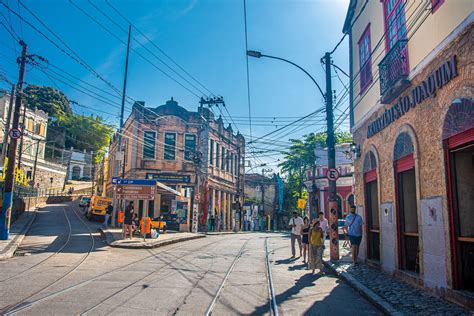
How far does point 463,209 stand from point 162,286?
6.24 metres

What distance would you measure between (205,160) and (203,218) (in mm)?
4905

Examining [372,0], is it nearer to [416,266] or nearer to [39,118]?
[416,266]

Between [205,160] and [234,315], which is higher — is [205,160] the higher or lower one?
the higher one

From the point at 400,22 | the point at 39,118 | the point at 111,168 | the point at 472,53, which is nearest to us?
the point at 472,53

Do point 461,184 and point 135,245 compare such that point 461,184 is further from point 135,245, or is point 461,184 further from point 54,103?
point 54,103

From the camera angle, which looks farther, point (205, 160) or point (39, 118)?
point (39, 118)

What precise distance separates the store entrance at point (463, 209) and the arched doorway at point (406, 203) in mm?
1809

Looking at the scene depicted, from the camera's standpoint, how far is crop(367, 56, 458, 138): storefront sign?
761 centimetres

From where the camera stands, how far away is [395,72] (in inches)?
400

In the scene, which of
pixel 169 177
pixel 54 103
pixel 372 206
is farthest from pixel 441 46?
pixel 54 103

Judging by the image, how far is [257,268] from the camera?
1227 centimetres

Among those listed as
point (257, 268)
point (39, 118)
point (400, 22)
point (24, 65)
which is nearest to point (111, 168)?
point (39, 118)

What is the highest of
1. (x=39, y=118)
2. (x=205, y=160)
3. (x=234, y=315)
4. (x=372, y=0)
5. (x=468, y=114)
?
(x=39, y=118)

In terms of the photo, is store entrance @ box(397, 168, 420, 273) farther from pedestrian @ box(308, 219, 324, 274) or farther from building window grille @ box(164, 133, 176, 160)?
building window grille @ box(164, 133, 176, 160)
